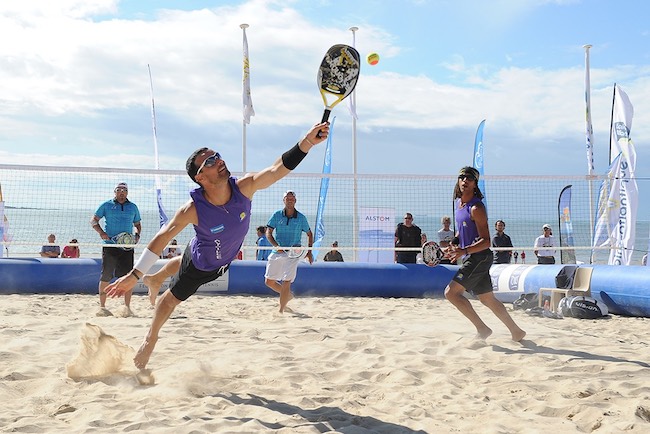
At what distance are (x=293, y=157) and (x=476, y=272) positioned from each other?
2.37 meters

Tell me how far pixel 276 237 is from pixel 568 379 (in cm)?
435

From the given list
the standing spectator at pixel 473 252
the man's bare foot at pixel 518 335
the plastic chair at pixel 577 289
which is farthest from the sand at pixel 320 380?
the plastic chair at pixel 577 289

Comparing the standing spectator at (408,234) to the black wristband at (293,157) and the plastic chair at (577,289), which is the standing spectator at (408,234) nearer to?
the plastic chair at (577,289)

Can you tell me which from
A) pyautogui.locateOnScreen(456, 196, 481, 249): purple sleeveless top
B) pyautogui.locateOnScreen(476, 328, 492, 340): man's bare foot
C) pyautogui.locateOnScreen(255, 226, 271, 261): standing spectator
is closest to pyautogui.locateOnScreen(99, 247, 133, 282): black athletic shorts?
pyautogui.locateOnScreen(255, 226, 271, 261): standing spectator

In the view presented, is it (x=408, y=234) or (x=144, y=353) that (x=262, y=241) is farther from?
(x=144, y=353)

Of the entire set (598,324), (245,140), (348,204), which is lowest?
(598,324)

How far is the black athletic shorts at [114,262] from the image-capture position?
7438 millimetres

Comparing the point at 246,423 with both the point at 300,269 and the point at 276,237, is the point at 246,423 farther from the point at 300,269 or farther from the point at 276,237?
the point at 300,269

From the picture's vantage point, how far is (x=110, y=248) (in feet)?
24.5

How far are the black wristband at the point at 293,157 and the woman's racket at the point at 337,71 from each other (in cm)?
58

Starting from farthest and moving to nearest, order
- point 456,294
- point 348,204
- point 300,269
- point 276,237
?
point 348,204 → point 300,269 → point 276,237 → point 456,294

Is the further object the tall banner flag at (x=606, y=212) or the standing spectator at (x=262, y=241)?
the standing spectator at (x=262, y=241)

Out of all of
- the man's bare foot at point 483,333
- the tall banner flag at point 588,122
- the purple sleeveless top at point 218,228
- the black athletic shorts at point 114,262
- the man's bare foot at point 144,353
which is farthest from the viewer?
the tall banner flag at point 588,122

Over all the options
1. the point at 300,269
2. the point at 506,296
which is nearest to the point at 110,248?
the point at 300,269
